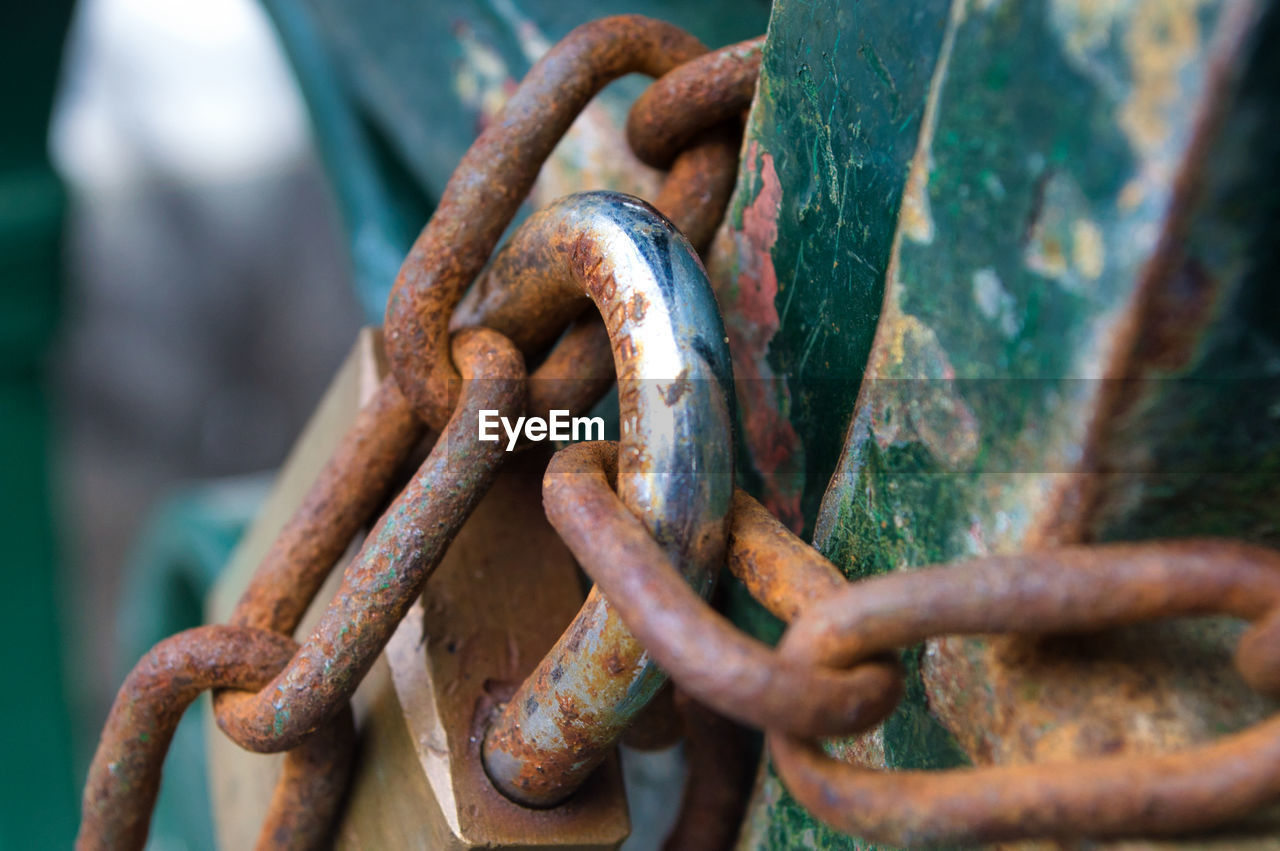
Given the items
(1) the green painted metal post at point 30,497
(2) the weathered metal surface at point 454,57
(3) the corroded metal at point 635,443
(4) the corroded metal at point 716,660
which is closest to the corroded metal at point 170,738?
(3) the corroded metal at point 635,443

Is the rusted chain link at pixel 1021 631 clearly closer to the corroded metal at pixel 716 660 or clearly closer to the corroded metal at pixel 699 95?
the corroded metal at pixel 716 660

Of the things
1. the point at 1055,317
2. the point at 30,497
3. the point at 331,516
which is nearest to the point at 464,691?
the point at 331,516

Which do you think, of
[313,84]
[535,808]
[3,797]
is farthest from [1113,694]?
[3,797]

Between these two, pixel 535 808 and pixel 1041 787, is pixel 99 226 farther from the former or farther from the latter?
pixel 1041 787

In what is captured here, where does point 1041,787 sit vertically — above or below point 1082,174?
below

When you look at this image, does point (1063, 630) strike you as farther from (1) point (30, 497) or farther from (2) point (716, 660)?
(1) point (30, 497)

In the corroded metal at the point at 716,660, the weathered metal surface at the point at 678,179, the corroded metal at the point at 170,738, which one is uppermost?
the weathered metal surface at the point at 678,179
